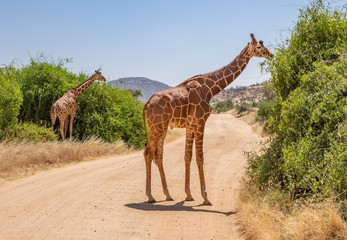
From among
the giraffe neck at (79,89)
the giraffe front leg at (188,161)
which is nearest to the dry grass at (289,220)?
the giraffe front leg at (188,161)

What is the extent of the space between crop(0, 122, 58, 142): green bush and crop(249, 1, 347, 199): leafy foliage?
9.84 meters

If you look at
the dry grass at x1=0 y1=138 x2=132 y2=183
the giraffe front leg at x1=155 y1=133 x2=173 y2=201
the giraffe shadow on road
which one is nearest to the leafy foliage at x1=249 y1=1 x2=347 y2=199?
the giraffe shadow on road

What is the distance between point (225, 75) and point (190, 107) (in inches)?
49.1

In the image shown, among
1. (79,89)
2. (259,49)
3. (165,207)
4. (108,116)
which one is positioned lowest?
(165,207)

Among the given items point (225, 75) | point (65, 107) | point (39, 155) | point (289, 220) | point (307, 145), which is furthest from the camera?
point (65, 107)

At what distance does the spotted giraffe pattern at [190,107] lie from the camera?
801 cm

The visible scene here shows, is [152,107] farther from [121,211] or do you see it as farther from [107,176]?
[107,176]

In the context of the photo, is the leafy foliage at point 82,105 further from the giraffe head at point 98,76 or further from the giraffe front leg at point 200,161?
the giraffe front leg at point 200,161

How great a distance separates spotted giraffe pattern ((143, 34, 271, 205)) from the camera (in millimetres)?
8008

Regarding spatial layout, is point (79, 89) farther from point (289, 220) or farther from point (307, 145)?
point (289, 220)

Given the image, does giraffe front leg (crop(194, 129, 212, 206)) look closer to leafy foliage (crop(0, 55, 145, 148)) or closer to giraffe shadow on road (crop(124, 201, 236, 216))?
giraffe shadow on road (crop(124, 201, 236, 216))

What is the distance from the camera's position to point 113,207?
7637 mm

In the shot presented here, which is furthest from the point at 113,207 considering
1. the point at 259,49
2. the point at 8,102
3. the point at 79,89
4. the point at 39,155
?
the point at 79,89

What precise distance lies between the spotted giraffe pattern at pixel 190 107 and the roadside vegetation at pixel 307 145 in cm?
80
